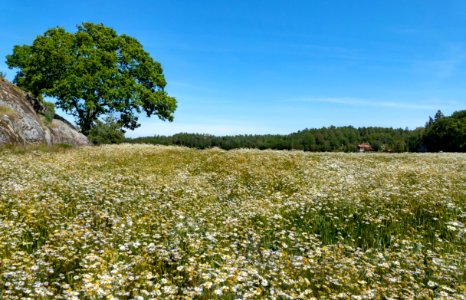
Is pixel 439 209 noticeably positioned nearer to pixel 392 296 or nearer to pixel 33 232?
pixel 392 296

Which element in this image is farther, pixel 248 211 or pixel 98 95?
pixel 98 95

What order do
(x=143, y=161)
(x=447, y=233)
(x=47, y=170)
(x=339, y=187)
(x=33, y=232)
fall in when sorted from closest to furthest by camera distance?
(x=33, y=232), (x=447, y=233), (x=339, y=187), (x=47, y=170), (x=143, y=161)

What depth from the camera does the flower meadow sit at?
16.3 feet

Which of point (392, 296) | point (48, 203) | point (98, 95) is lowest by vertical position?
point (392, 296)

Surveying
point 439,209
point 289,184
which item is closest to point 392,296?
point 439,209

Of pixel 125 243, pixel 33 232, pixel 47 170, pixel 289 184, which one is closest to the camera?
pixel 125 243

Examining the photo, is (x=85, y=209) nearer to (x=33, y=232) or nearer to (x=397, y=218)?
(x=33, y=232)

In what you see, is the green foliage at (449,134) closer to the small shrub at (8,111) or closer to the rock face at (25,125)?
the rock face at (25,125)

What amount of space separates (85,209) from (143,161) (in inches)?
474

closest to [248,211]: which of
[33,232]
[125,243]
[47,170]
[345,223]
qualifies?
[345,223]

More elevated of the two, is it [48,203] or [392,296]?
[48,203]

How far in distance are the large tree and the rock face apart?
575 cm

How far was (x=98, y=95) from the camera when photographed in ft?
133

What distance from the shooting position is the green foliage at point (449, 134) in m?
87.7
